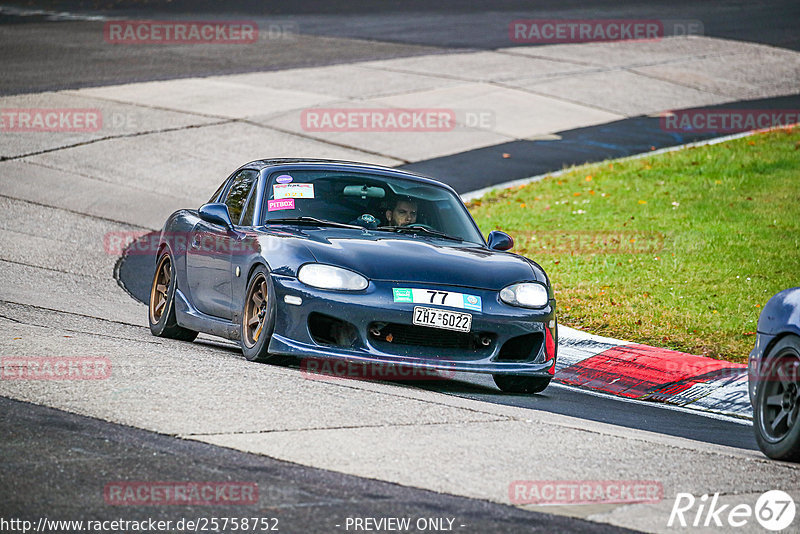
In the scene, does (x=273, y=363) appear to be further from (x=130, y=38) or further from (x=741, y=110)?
(x=130, y=38)

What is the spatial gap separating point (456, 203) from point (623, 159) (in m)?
10.9

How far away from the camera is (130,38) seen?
103 feet

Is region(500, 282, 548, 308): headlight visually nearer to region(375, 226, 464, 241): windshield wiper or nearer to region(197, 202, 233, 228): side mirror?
region(375, 226, 464, 241): windshield wiper

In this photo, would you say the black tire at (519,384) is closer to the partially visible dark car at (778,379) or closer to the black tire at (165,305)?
the partially visible dark car at (778,379)

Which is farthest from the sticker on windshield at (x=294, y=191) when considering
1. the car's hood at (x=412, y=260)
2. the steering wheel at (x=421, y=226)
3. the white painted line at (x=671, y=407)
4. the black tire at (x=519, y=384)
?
the white painted line at (x=671, y=407)

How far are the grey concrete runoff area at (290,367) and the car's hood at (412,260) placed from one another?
732 mm

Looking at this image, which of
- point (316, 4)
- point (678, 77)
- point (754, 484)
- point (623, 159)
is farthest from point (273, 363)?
point (316, 4)

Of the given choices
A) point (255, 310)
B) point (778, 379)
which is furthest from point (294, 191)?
point (778, 379)

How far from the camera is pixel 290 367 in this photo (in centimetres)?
803

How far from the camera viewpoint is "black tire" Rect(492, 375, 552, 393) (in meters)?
8.37

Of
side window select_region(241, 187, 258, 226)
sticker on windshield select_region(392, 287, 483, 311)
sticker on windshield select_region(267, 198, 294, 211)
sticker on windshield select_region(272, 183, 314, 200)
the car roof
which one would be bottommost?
sticker on windshield select_region(392, 287, 483, 311)

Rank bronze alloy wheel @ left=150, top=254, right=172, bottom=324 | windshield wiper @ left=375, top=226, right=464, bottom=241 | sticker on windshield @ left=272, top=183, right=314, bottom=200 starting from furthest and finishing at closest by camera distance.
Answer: bronze alloy wheel @ left=150, top=254, right=172, bottom=324
sticker on windshield @ left=272, top=183, right=314, bottom=200
windshield wiper @ left=375, top=226, right=464, bottom=241

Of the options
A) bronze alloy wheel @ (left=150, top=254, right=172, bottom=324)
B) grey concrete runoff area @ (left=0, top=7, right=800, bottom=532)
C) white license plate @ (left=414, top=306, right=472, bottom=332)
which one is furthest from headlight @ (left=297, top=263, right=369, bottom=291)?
bronze alloy wheel @ (left=150, top=254, right=172, bottom=324)

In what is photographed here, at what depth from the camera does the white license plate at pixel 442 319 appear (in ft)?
25.1
